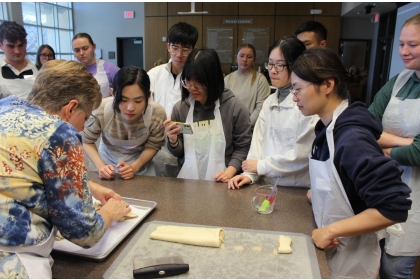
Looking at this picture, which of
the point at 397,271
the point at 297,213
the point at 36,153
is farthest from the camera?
the point at 397,271

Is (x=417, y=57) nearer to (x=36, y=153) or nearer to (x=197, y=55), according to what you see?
(x=197, y=55)

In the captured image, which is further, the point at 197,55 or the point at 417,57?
the point at 197,55

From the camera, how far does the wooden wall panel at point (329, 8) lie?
5422mm

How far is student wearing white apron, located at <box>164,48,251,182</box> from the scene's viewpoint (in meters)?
1.60

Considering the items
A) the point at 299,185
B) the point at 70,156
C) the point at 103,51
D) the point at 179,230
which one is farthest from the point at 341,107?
the point at 103,51

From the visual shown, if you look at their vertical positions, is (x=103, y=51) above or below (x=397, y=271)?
above

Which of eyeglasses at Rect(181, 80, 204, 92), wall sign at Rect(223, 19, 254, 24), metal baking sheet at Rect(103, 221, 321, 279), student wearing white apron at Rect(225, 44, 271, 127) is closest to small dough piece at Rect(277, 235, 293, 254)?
metal baking sheet at Rect(103, 221, 321, 279)

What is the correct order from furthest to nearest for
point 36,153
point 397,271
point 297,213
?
point 397,271
point 297,213
point 36,153

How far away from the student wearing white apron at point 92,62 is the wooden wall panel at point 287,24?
152 inches

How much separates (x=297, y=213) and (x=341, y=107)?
0.40 m

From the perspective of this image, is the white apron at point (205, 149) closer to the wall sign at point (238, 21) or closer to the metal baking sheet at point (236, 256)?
the metal baking sheet at point (236, 256)

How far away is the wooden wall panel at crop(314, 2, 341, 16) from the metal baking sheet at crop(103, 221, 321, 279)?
5.41 m

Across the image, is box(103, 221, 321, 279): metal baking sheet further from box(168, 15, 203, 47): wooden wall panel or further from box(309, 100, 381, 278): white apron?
box(168, 15, 203, 47): wooden wall panel

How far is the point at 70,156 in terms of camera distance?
75 centimetres
